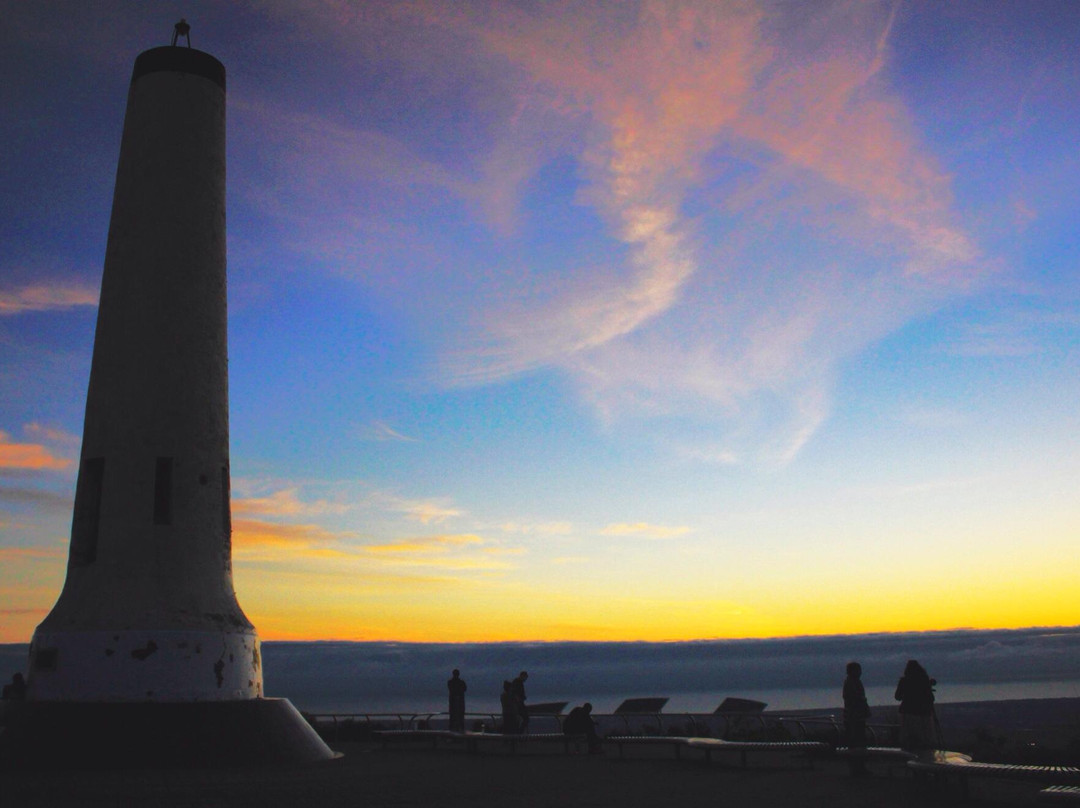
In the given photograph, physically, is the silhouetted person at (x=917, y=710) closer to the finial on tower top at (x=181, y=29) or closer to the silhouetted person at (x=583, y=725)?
the silhouetted person at (x=583, y=725)

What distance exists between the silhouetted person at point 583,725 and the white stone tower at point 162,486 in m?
4.22

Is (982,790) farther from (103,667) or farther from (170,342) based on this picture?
(170,342)

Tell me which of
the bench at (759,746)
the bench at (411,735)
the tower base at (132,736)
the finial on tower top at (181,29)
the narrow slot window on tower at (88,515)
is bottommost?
the bench at (411,735)

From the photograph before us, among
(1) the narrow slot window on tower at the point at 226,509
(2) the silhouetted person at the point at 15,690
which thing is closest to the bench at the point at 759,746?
(1) the narrow slot window on tower at the point at 226,509

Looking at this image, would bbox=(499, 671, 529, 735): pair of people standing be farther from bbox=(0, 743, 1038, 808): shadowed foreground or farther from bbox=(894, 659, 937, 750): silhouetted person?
bbox=(894, 659, 937, 750): silhouetted person

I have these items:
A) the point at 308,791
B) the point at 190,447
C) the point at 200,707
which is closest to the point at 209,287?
the point at 190,447

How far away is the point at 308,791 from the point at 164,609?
3350 millimetres

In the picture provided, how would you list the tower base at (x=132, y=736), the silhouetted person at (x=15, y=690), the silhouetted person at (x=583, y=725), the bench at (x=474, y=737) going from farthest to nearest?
the silhouetted person at (x=583, y=725) < the bench at (x=474, y=737) < the silhouetted person at (x=15, y=690) < the tower base at (x=132, y=736)

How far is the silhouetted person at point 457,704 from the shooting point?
16.0m

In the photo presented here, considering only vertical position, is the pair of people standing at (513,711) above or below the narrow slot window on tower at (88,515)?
below

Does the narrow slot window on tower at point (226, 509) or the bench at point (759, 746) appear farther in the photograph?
the narrow slot window on tower at point (226, 509)

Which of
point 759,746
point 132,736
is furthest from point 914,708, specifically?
point 132,736

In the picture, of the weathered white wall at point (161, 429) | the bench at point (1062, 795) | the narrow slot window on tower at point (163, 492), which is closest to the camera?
the bench at point (1062, 795)

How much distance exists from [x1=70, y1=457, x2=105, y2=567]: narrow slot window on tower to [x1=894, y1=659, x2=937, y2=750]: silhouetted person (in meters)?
9.58
